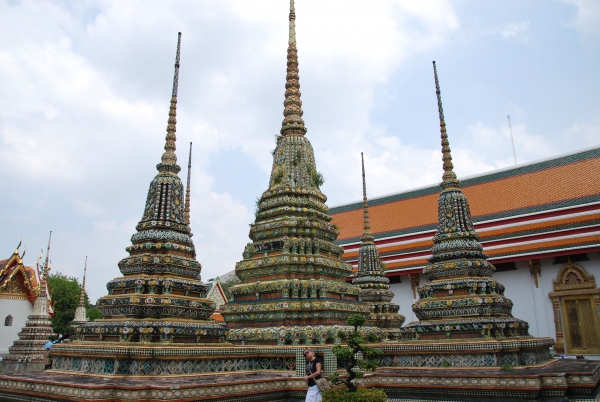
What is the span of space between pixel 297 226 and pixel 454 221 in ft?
11.0

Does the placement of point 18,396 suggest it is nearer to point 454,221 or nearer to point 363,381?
point 363,381

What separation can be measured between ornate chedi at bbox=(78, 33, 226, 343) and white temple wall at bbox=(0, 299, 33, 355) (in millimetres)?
15365

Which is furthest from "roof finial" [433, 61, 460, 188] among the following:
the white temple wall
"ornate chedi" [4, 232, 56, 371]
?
the white temple wall

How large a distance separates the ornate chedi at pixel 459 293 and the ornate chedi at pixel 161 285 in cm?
403

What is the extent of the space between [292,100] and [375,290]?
6333mm

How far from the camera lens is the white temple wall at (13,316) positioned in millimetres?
19875

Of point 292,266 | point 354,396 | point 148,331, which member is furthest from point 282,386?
point 292,266

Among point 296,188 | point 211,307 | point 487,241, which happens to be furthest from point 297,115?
point 487,241

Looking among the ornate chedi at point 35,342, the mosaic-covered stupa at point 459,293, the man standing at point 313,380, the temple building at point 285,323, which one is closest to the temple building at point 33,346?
the ornate chedi at point 35,342

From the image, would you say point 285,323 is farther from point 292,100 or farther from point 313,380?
point 292,100

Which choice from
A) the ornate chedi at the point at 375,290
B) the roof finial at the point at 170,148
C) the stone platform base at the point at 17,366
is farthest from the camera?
the stone platform base at the point at 17,366

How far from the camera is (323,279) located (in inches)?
372

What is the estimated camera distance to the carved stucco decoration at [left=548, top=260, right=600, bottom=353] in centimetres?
1723

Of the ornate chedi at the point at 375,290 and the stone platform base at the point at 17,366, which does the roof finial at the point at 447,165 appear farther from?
the stone platform base at the point at 17,366
